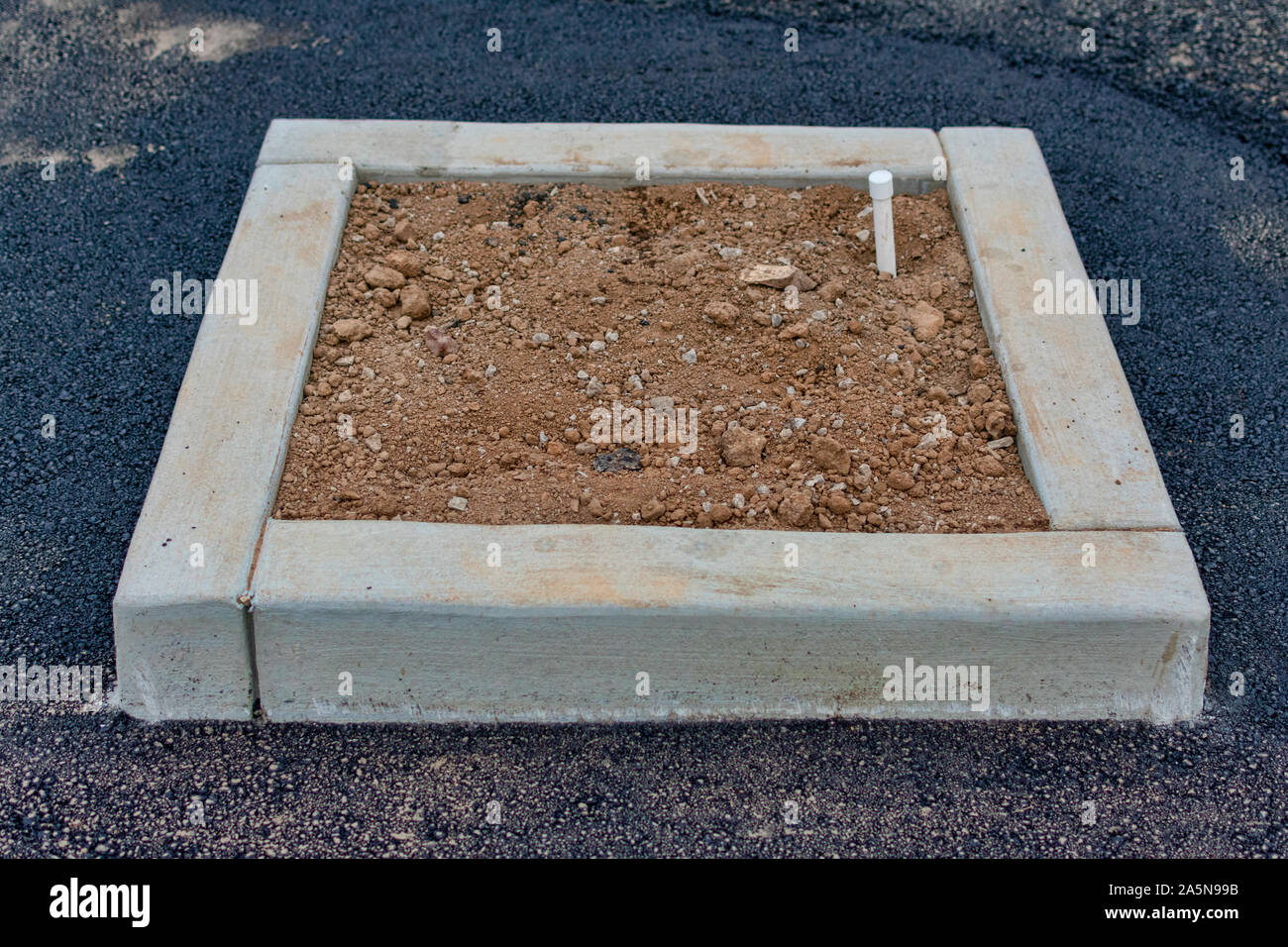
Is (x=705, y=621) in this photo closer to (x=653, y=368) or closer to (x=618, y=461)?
A: (x=618, y=461)

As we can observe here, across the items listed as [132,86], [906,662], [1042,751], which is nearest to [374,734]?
[906,662]

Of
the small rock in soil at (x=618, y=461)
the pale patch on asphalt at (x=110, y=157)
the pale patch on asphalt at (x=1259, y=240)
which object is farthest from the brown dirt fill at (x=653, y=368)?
the pale patch on asphalt at (x=110, y=157)

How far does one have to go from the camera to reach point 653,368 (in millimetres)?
4184

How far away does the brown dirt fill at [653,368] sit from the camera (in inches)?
148

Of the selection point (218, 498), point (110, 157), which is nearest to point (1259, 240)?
point (218, 498)

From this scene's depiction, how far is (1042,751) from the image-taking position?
354cm

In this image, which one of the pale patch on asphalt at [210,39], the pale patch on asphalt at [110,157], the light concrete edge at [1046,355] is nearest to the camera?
the light concrete edge at [1046,355]

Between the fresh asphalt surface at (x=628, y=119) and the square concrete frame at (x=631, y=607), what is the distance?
126 mm

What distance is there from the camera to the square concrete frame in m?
3.38

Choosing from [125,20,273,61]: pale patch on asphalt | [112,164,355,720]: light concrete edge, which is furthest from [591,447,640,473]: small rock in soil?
[125,20,273,61]: pale patch on asphalt

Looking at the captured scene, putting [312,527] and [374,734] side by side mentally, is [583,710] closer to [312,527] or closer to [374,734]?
[374,734]

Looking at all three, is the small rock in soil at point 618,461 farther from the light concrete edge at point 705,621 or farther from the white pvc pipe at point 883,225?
the white pvc pipe at point 883,225

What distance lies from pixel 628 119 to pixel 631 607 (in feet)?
10.8

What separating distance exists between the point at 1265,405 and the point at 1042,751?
198 centimetres
